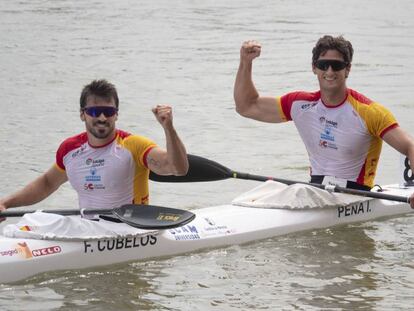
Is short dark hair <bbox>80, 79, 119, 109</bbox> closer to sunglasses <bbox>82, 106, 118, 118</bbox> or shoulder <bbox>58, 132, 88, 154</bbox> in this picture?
sunglasses <bbox>82, 106, 118, 118</bbox>

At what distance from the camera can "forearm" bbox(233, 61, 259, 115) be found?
10734 millimetres

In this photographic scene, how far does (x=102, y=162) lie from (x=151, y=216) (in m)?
0.59

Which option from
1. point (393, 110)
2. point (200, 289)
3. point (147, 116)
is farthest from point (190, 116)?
point (200, 289)

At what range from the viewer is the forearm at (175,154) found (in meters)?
8.44

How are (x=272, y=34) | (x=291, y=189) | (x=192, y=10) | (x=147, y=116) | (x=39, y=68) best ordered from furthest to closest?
1. (x=192, y=10)
2. (x=272, y=34)
3. (x=39, y=68)
4. (x=147, y=116)
5. (x=291, y=189)

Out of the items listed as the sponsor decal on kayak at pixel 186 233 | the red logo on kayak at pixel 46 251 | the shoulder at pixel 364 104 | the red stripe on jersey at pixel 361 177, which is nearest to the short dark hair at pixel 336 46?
the shoulder at pixel 364 104

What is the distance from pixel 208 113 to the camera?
1866 cm

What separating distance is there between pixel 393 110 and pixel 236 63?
188 inches

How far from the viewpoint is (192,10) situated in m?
28.3

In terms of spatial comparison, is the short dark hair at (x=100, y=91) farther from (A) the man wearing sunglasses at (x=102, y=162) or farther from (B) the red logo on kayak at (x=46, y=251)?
(B) the red logo on kayak at (x=46, y=251)

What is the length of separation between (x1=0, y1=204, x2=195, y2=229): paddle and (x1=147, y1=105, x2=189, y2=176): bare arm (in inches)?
16.7

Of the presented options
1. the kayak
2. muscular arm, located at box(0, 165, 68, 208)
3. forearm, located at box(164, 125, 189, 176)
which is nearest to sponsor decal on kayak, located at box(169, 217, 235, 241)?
the kayak

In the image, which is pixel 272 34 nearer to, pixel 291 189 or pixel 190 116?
pixel 190 116

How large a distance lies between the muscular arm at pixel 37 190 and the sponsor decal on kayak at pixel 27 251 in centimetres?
48
